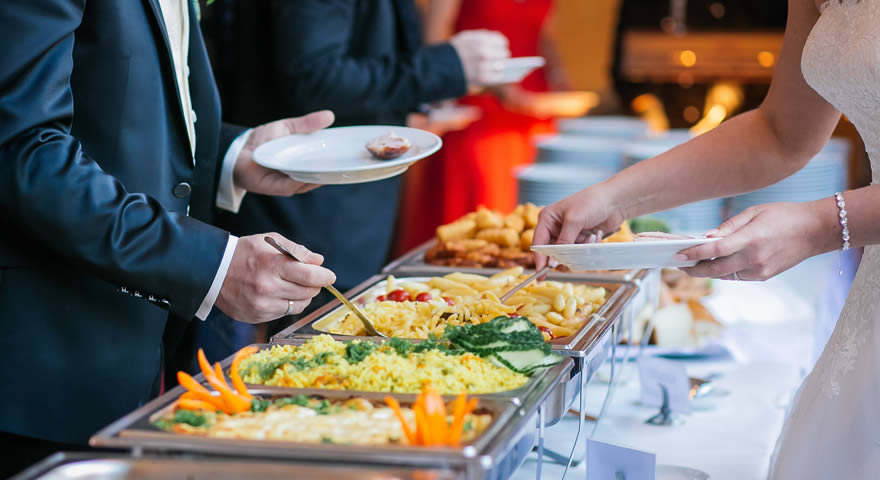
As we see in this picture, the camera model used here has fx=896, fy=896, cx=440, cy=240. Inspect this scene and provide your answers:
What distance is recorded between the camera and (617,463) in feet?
3.92

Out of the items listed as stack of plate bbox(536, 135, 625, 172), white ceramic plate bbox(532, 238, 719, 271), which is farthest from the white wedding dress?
stack of plate bbox(536, 135, 625, 172)

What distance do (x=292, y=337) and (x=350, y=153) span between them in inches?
19.2

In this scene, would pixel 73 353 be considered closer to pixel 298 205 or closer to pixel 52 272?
pixel 52 272

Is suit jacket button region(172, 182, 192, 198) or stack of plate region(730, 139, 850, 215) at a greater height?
suit jacket button region(172, 182, 192, 198)

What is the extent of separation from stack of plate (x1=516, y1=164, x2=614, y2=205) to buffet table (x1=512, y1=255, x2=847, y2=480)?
0.55 meters

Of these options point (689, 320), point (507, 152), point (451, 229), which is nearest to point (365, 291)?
point (451, 229)

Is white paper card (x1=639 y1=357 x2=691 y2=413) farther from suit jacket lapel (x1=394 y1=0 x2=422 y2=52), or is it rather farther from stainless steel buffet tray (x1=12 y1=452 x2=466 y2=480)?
suit jacket lapel (x1=394 y1=0 x2=422 y2=52)

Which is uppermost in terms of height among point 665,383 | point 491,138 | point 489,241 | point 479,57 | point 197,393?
point 479,57

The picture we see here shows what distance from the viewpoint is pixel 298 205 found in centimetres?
252

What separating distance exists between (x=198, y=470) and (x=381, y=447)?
172 mm

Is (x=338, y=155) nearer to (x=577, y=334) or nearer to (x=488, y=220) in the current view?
(x=488, y=220)

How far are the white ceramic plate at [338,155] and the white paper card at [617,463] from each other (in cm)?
58

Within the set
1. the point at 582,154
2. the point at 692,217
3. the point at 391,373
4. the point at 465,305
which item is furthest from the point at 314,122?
the point at 582,154

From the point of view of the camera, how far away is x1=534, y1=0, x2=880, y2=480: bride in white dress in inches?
46.8
